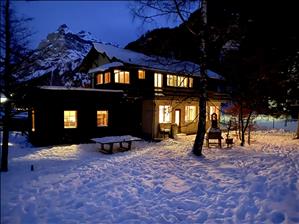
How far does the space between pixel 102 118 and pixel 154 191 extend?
12.8 metres

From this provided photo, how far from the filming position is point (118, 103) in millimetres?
20125

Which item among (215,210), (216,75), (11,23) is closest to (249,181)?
(215,210)

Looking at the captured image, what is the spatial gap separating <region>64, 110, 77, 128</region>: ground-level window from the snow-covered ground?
666 cm

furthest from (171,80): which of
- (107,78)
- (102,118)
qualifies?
(102,118)

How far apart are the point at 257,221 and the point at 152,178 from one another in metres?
3.90

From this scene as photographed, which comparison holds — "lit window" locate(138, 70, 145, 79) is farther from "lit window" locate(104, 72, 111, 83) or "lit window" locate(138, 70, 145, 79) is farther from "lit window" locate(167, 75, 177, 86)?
"lit window" locate(167, 75, 177, 86)

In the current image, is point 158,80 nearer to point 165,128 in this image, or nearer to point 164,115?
point 164,115

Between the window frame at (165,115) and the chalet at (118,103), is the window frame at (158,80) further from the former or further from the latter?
the window frame at (165,115)

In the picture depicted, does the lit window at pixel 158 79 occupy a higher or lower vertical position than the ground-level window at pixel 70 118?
higher

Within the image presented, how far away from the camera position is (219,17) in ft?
39.1

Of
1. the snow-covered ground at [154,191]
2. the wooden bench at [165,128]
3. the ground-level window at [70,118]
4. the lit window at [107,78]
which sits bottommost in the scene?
the snow-covered ground at [154,191]

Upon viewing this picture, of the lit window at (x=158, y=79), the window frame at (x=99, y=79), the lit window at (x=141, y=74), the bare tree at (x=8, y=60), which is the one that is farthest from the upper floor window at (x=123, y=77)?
the bare tree at (x=8, y=60)

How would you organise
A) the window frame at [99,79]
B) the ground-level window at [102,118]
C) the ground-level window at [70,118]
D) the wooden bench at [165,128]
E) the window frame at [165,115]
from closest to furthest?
the ground-level window at [70,118], the ground-level window at [102,118], the wooden bench at [165,128], the window frame at [165,115], the window frame at [99,79]

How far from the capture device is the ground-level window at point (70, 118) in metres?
17.8
